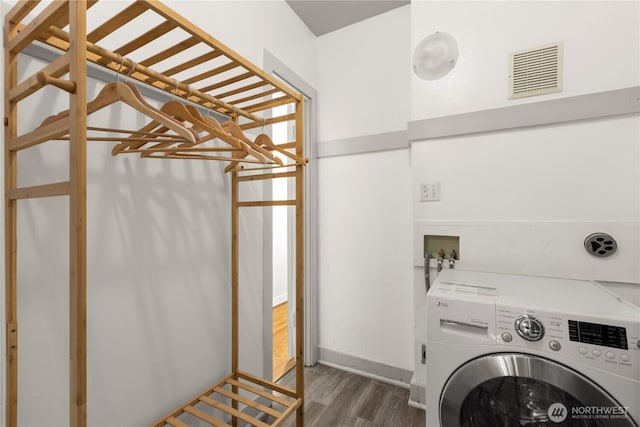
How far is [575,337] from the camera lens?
0.92 meters

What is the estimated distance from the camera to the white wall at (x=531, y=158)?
1.33m

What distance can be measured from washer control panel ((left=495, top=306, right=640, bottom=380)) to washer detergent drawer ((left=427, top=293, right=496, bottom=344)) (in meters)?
0.03

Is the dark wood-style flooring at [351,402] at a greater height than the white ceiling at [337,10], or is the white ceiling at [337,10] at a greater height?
the white ceiling at [337,10]

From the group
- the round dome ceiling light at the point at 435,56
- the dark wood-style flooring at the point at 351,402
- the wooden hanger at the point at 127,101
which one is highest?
the round dome ceiling light at the point at 435,56

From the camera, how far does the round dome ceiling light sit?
1.66m

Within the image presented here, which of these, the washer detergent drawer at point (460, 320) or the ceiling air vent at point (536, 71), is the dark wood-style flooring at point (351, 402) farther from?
the ceiling air vent at point (536, 71)

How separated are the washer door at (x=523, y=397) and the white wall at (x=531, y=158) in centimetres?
66

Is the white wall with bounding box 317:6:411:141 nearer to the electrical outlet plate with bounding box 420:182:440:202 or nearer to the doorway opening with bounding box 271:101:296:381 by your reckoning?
the doorway opening with bounding box 271:101:296:381

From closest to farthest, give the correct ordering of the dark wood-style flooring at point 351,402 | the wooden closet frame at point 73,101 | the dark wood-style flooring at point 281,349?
the wooden closet frame at point 73,101
the dark wood-style flooring at point 351,402
the dark wood-style flooring at point 281,349

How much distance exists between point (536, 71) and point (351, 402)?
2042 mm

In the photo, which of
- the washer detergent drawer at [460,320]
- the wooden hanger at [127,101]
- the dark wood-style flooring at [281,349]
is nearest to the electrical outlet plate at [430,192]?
the washer detergent drawer at [460,320]

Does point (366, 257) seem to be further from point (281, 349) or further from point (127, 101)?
point (127, 101)

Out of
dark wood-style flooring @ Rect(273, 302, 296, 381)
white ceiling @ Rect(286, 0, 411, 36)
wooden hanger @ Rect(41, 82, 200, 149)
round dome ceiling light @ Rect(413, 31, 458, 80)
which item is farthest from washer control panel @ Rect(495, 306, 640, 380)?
white ceiling @ Rect(286, 0, 411, 36)

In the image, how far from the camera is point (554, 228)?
1.44 metres
